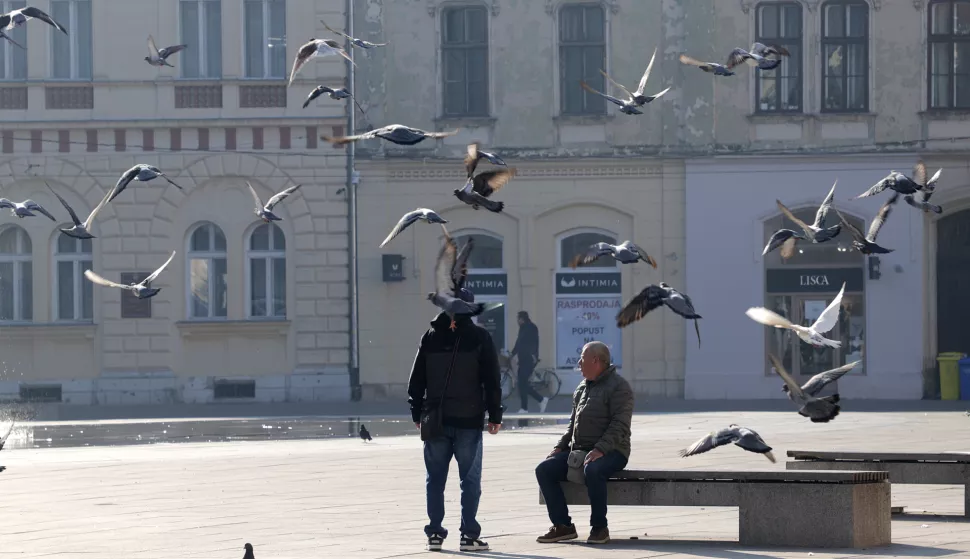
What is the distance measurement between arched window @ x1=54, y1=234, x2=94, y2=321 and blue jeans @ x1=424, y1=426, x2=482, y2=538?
2387cm

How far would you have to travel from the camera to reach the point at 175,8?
108 ft

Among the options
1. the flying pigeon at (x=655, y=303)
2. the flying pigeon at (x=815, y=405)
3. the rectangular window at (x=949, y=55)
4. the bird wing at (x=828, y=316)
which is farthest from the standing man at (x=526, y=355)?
the flying pigeon at (x=815, y=405)

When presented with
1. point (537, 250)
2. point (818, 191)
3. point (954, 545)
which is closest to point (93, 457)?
point (954, 545)

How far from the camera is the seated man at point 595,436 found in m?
10.5

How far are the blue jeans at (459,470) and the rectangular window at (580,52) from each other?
2285 centimetres

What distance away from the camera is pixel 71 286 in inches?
1318

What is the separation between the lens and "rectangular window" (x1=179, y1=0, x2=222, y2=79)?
33062mm

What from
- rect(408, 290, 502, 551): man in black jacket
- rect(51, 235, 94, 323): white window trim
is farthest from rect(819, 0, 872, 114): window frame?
rect(408, 290, 502, 551): man in black jacket

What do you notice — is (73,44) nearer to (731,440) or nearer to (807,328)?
(807,328)

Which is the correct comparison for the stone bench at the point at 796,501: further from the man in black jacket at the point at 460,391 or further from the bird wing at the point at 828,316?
the bird wing at the point at 828,316

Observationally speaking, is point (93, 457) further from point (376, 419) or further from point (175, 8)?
point (175, 8)

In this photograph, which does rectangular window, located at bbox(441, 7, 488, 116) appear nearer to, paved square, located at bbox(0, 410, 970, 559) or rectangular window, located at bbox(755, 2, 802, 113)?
rectangular window, located at bbox(755, 2, 802, 113)

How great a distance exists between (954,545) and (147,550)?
4638 mm

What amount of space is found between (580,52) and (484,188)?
64.5 ft
